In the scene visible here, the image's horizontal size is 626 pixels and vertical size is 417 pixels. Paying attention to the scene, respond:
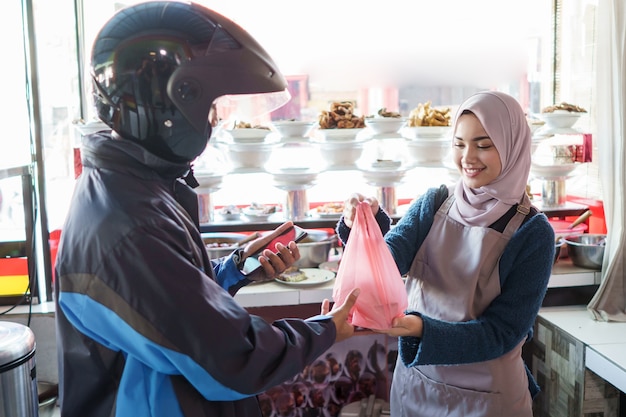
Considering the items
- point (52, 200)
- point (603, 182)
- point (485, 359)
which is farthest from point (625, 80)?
point (52, 200)

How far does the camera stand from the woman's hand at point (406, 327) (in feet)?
5.46

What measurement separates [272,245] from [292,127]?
1.56m

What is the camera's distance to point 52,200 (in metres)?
3.01

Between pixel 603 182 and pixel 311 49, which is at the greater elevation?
pixel 311 49

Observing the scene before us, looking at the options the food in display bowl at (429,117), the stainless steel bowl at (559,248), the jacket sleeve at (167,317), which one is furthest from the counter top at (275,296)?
the jacket sleeve at (167,317)

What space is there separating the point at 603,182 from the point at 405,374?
161cm

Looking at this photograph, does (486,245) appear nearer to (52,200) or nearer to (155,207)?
(155,207)

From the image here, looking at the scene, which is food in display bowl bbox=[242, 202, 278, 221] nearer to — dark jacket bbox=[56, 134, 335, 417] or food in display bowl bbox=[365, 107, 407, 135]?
food in display bowl bbox=[365, 107, 407, 135]

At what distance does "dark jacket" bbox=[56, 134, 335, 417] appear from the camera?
98cm

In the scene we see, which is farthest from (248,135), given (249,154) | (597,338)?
(597,338)

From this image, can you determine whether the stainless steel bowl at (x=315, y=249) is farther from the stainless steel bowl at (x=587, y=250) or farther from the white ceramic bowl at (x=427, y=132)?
the stainless steel bowl at (x=587, y=250)

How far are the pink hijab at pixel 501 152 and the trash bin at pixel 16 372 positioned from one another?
5.12 feet

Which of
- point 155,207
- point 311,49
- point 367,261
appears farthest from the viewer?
point 311,49

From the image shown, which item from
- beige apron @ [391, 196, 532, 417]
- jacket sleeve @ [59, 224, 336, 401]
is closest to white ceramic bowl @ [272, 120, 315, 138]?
beige apron @ [391, 196, 532, 417]
